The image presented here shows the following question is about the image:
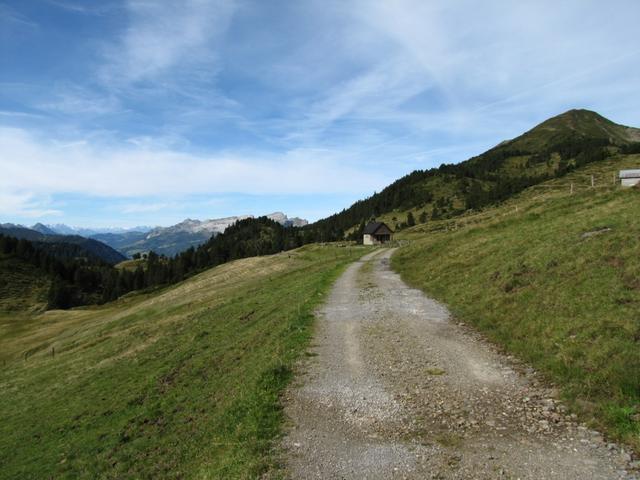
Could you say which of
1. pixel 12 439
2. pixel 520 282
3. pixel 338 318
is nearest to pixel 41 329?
pixel 12 439

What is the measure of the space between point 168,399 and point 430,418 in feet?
48.6

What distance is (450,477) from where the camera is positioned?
764 cm

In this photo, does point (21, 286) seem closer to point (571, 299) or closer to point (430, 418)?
point (430, 418)

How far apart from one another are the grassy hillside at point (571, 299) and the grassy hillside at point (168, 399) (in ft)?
28.2

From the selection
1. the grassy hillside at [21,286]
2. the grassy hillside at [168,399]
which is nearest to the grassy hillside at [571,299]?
the grassy hillside at [168,399]

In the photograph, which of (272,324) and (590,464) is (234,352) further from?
(590,464)

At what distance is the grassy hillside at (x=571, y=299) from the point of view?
10211 millimetres

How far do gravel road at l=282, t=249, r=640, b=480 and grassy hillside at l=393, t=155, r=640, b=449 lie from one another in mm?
963

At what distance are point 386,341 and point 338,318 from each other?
5.35 m

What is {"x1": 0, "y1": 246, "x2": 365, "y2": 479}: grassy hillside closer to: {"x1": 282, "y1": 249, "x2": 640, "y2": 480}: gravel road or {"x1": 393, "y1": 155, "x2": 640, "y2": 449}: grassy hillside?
{"x1": 282, "y1": 249, "x2": 640, "y2": 480}: gravel road

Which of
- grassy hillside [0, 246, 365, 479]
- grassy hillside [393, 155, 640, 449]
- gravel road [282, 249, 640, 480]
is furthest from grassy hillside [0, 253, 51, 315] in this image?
gravel road [282, 249, 640, 480]

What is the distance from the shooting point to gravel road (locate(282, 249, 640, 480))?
7.96 meters

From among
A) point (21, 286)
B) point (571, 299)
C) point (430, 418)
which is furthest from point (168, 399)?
point (21, 286)

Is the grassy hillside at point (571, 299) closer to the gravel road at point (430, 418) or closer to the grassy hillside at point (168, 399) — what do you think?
the gravel road at point (430, 418)
